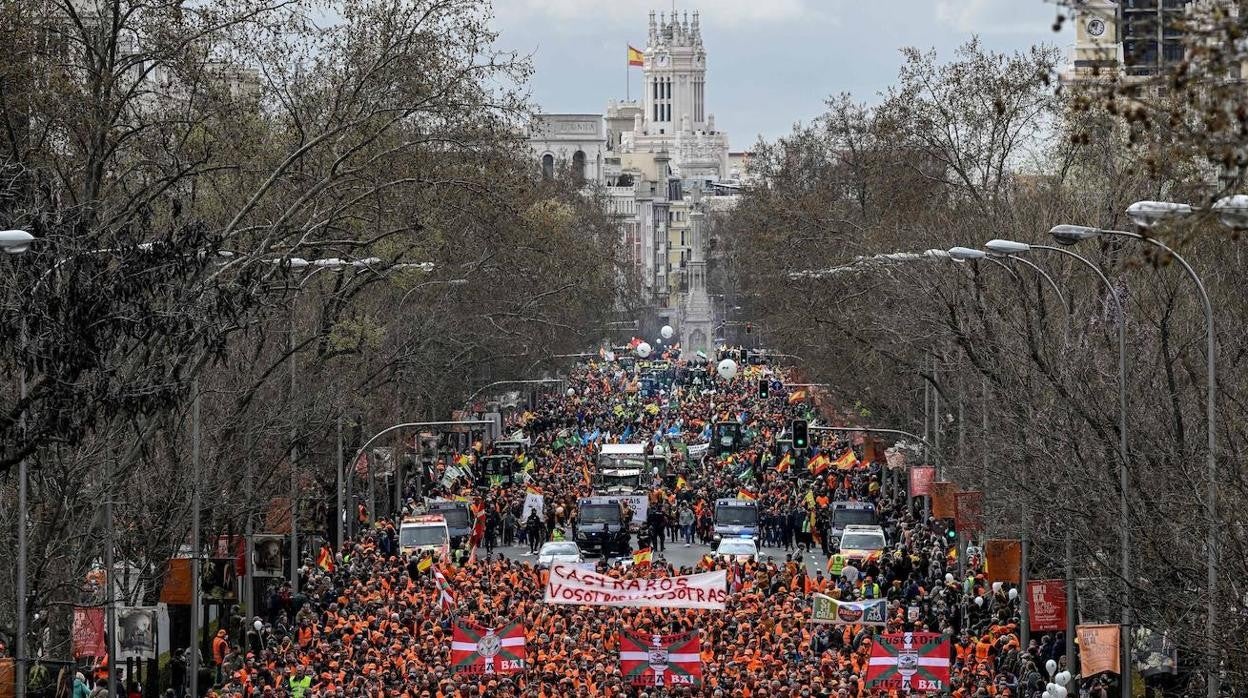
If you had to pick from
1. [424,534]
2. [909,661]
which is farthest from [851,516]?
[909,661]

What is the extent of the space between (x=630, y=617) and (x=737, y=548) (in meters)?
13.9

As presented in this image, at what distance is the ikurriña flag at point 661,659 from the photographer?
2961 cm

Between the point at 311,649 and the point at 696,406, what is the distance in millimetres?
64538

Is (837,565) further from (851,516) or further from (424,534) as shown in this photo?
(424,534)

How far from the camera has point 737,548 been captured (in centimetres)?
4803

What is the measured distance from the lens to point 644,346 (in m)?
152

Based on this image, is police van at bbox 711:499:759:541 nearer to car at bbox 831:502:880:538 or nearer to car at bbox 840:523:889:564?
car at bbox 831:502:880:538

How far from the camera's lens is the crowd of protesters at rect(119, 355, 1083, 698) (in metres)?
29.1

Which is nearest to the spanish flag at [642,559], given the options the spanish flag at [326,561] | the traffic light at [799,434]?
the spanish flag at [326,561]

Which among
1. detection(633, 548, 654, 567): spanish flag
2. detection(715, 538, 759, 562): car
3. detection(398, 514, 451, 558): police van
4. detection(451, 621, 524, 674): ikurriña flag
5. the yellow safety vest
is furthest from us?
detection(398, 514, 451, 558): police van

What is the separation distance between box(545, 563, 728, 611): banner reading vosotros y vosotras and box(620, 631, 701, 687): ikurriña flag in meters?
3.78

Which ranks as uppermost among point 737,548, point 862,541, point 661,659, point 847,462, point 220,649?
point 847,462

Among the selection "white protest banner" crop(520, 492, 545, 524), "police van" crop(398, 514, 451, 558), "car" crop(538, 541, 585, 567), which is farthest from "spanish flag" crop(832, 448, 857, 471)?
"police van" crop(398, 514, 451, 558)

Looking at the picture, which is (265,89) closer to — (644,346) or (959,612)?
(959,612)
